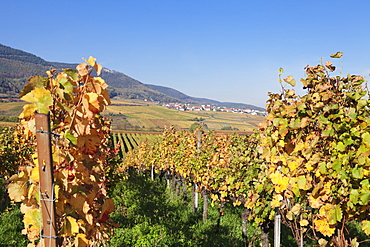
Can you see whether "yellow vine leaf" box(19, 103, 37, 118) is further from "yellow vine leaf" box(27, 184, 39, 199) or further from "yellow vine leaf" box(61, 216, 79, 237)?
"yellow vine leaf" box(61, 216, 79, 237)

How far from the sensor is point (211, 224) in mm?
A: 9617

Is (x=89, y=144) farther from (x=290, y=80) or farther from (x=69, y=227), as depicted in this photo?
(x=290, y=80)

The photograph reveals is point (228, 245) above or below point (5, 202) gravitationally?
below

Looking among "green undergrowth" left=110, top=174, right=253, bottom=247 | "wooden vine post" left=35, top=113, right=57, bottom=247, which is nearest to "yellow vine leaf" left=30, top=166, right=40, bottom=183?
"wooden vine post" left=35, top=113, right=57, bottom=247

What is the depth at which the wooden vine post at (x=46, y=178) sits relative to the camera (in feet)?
6.04

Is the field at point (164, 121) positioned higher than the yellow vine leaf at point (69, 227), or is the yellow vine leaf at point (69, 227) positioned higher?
the yellow vine leaf at point (69, 227)

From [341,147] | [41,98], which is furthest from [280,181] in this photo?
[41,98]

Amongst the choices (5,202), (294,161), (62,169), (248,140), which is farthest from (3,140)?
(294,161)

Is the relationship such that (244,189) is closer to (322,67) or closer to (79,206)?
(322,67)

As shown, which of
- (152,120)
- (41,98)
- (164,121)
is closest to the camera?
(41,98)

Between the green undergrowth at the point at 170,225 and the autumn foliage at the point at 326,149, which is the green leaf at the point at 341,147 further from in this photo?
the green undergrowth at the point at 170,225

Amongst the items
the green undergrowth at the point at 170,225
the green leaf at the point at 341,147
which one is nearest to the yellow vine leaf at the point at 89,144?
the green leaf at the point at 341,147

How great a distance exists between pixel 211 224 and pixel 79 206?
318 inches

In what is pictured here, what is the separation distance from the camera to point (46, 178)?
1.93 meters
